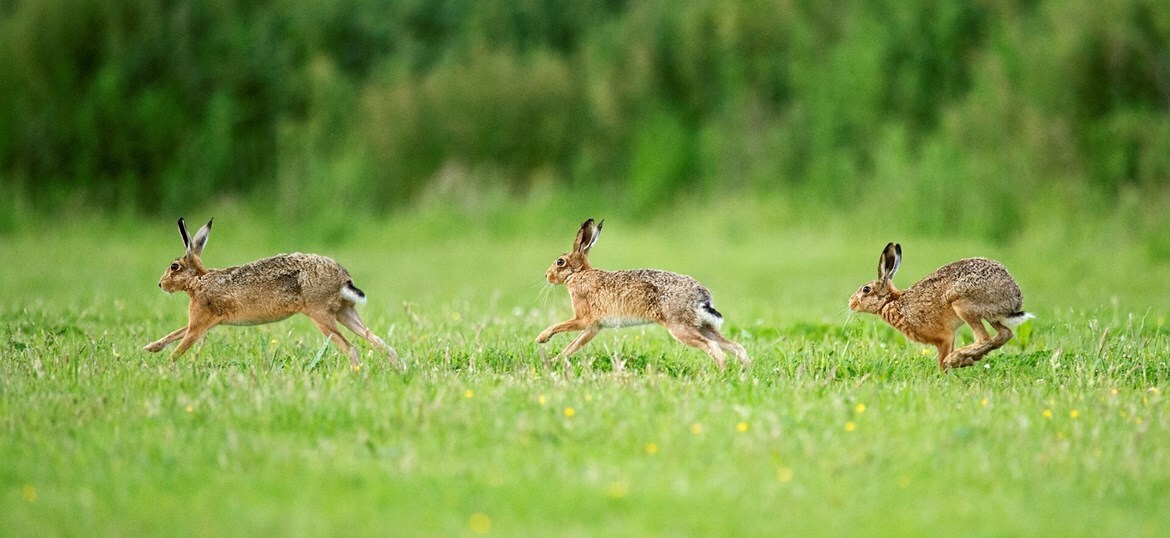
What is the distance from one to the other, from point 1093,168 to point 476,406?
18388 mm

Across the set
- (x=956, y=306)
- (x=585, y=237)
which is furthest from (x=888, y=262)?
(x=585, y=237)

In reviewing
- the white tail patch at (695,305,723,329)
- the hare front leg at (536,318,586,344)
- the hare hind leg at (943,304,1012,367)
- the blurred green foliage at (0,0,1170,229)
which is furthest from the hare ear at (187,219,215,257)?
the blurred green foliage at (0,0,1170,229)

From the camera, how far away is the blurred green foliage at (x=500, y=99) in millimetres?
27234

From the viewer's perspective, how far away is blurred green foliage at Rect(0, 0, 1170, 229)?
1072 inches

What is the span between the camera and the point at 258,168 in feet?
111

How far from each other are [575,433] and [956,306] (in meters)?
3.94

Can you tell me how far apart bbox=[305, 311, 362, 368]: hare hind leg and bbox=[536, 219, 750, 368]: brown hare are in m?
1.38

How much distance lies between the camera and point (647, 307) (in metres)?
10.1

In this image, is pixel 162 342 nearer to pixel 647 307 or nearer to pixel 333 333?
pixel 333 333

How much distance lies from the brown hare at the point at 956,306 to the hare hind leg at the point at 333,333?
3944 mm

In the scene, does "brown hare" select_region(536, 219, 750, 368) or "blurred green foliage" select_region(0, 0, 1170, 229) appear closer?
"brown hare" select_region(536, 219, 750, 368)

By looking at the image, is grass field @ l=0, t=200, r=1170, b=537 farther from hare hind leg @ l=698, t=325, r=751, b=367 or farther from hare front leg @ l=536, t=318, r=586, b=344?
hare front leg @ l=536, t=318, r=586, b=344

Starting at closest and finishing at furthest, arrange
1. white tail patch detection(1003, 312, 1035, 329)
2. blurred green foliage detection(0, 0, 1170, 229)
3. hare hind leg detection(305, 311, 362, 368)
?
hare hind leg detection(305, 311, 362, 368)
white tail patch detection(1003, 312, 1035, 329)
blurred green foliage detection(0, 0, 1170, 229)

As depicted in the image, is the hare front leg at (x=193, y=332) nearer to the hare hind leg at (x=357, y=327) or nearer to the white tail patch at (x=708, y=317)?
the hare hind leg at (x=357, y=327)
